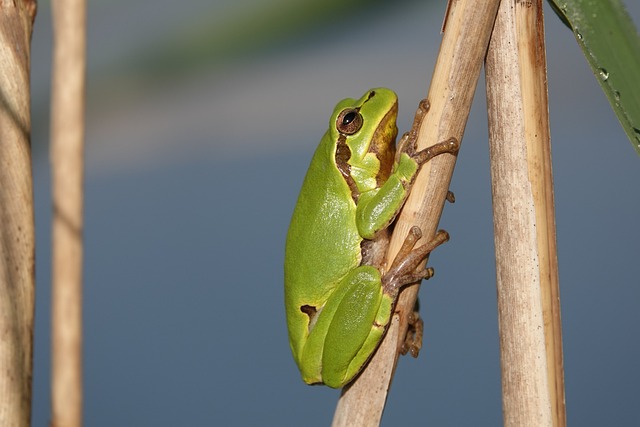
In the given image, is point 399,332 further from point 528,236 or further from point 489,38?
point 489,38

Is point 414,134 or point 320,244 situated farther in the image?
point 320,244

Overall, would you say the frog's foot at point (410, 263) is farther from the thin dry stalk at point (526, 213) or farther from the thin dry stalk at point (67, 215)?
the thin dry stalk at point (67, 215)

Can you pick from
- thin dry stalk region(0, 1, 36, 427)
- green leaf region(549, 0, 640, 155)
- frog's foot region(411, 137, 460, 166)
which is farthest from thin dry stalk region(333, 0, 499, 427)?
thin dry stalk region(0, 1, 36, 427)

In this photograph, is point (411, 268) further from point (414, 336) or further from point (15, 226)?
point (15, 226)

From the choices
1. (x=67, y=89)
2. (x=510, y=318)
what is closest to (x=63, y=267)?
(x=67, y=89)

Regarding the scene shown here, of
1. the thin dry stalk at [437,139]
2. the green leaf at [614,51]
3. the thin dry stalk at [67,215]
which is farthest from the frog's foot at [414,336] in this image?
the thin dry stalk at [67,215]

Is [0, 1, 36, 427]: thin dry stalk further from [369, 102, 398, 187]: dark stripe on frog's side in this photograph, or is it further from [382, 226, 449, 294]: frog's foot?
[369, 102, 398, 187]: dark stripe on frog's side

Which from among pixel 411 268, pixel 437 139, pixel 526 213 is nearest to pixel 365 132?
pixel 411 268
